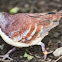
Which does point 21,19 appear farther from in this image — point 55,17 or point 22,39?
point 55,17

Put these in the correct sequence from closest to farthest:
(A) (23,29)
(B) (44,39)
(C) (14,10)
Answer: (A) (23,29) → (B) (44,39) → (C) (14,10)

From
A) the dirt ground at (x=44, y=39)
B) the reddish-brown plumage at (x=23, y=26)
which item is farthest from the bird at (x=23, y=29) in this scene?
the dirt ground at (x=44, y=39)

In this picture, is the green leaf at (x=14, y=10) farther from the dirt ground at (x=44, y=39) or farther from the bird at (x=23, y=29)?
the bird at (x=23, y=29)

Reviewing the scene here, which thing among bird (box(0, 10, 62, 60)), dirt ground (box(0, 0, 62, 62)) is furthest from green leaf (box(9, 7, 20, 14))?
bird (box(0, 10, 62, 60))

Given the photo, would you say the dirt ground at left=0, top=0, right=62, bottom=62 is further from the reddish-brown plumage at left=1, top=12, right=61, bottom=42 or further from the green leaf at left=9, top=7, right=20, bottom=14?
the reddish-brown plumage at left=1, top=12, right=61, bottom=42

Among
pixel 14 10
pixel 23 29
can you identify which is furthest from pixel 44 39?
pixel 14 10

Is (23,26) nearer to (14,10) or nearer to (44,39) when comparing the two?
(44,39)

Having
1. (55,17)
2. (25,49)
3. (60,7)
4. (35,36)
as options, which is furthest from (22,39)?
(60,7)

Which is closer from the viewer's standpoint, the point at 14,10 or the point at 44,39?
the point at 44,39
